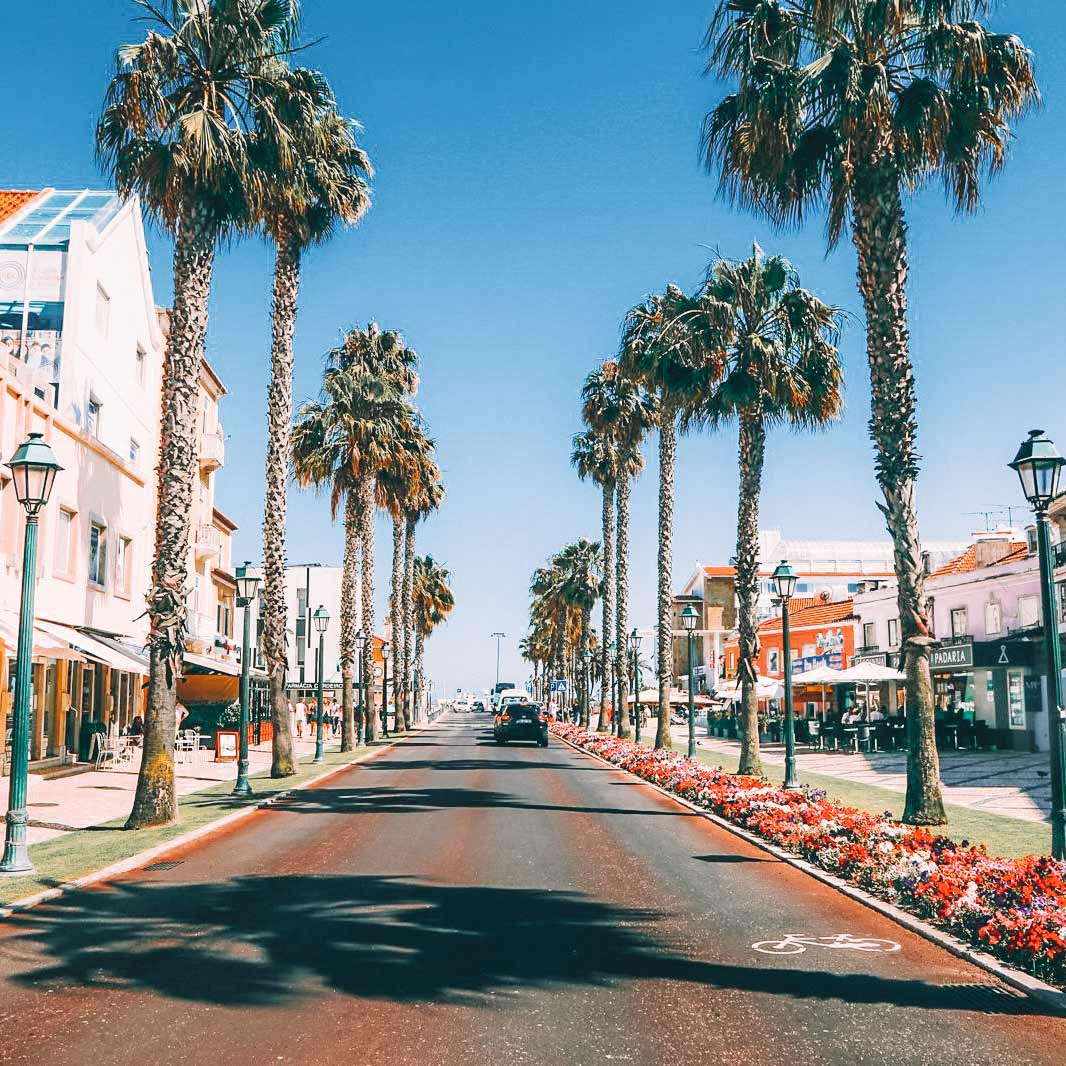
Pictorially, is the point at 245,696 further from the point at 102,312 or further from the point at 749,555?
the point at 102,312

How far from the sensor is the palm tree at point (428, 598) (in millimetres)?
81375

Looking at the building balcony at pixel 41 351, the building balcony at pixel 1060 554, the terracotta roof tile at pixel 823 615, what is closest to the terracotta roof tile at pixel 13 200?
the building balcony at pixel 41 351

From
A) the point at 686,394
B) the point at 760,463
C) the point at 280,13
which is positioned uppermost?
the point at 280,13

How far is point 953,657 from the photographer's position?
121 feet

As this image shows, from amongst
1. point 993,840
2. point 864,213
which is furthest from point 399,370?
point 993,840

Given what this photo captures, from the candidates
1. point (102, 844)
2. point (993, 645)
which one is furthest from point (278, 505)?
point (993, 645)

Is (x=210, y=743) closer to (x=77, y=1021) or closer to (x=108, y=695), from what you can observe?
(x=108, y=695)

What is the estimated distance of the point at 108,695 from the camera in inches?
1273

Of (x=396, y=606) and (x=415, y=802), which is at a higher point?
(x=396, y=606)

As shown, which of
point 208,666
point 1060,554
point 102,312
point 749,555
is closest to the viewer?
point 749,555

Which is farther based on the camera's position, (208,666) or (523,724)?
(523,724)

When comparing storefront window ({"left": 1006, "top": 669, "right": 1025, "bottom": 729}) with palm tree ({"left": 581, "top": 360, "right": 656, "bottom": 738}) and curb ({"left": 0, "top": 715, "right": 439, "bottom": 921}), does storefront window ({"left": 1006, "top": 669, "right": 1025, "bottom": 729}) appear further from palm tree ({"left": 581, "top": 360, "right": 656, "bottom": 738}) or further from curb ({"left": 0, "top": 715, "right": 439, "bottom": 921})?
curb ({"left": 0, "top": 715, "right": 439, "bottom": 921})

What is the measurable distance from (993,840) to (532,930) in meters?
7.93

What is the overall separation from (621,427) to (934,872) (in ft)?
106
